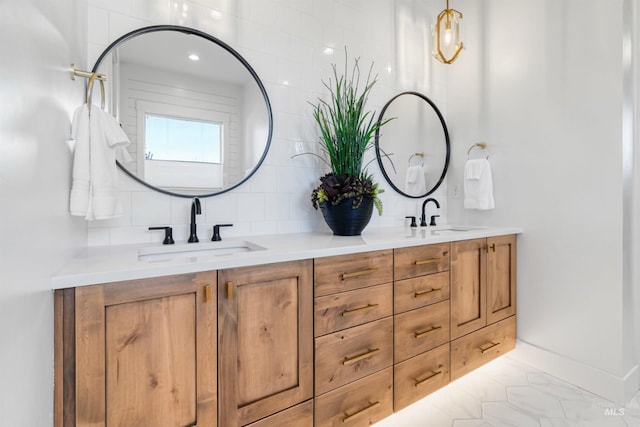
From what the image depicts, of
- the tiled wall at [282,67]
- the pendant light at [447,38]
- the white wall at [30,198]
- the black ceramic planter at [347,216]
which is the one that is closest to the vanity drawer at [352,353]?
the black ceramic planter at [347,216]

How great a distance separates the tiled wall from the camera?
148 cm

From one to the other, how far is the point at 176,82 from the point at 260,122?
18.3 inches

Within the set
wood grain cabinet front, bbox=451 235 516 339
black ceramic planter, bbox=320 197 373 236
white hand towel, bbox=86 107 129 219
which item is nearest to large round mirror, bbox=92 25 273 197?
white hand towel, bbox=86 107 129 219

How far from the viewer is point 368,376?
1.44 metres

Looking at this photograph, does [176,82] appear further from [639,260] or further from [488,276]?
[639,260]

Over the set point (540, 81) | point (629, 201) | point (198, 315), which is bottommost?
point (198, 315)

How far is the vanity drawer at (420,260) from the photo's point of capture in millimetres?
1561

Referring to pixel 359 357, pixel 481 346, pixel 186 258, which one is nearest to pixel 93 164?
pixel 186 258

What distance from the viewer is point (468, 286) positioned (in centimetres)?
191

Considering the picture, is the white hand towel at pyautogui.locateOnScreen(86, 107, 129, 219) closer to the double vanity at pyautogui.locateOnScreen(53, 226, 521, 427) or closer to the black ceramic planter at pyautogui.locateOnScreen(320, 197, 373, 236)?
the double vanity at pyautogui.locateOnScreen(53, 226, 521, 427)

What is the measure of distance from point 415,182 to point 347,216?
107 cm

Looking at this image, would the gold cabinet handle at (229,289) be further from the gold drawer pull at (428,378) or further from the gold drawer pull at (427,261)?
the gold drawer pull at (428,378)

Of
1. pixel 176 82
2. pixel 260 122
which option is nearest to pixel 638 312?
pixel 260 122

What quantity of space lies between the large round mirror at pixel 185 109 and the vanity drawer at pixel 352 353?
97 centimetres
